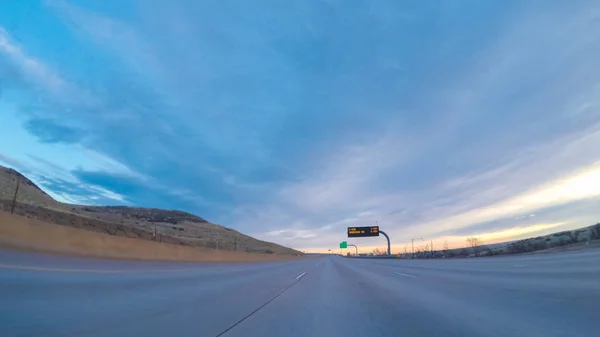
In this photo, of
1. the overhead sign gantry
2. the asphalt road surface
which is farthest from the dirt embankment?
the overhead sign gantry

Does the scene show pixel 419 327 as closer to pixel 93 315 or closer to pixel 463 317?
pixel 463 317

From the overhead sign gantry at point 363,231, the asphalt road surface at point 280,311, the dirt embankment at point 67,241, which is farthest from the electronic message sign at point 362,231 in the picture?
the asphalt road surface at point 280,311

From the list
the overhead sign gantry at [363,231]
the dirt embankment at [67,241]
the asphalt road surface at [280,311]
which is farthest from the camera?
the overhead sign gantry at [363,231]

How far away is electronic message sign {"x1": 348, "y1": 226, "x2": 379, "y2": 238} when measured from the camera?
81.1 metres

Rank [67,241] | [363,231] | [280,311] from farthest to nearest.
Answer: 1. [363,231]
2. [67,241]
3. [280,311]

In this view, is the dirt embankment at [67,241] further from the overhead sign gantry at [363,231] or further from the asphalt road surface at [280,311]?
the overhead sign gantry at [363,231]

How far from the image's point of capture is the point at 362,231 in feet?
271

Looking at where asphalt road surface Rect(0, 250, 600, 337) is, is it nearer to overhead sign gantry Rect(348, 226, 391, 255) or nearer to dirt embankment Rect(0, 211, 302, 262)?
dirt embankment Rect(0, 211, 302, 262)

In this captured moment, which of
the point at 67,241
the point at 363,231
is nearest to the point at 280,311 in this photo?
the point at 67,241

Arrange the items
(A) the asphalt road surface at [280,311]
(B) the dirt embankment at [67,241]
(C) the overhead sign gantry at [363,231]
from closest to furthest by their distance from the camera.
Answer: (A) the asphalt road surface at [280,311]
(B) the dirt embankment at [67,241]
(C) the overhead sign gantry at [363,231]

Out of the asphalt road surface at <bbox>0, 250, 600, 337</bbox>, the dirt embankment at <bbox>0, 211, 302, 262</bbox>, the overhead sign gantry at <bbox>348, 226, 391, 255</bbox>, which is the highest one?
the overhead sign gantry at <bbox>348, 226, 391, 255</bbox>

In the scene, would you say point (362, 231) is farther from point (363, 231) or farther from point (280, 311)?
point (280, 311)

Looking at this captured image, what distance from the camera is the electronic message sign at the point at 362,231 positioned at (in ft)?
266


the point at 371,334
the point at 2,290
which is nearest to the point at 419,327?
the point at 371,334
